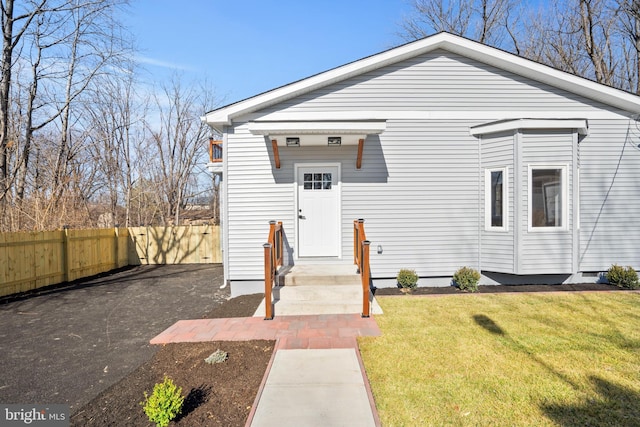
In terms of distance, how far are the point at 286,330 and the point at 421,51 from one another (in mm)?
6503

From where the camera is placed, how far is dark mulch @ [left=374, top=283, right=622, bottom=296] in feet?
21.9

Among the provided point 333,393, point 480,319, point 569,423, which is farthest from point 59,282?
point 569,423

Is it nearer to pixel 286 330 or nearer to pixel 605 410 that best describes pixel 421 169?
pixel 286 330

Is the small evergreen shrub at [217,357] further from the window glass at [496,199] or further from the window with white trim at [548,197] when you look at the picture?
the window with white trim at [548,197]

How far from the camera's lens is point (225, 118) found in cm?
668

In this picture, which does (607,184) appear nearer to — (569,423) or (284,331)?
(569,423)

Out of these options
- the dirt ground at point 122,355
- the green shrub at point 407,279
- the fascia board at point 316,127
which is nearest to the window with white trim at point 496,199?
the dirt ground at point 122,355

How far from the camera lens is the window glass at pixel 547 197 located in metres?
6.68

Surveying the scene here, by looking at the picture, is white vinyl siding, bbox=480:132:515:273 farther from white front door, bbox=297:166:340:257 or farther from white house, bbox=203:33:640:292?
white front door, bbox=297:166:340:257

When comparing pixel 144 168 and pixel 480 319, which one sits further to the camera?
pixel 144 168

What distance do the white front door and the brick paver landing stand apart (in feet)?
6.55

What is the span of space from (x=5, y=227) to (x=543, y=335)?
40.3 feet

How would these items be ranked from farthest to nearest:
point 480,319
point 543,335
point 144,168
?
point 144,168 → point 480,319 → point 543,335

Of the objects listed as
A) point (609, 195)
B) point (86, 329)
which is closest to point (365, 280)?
point (86, 329)
